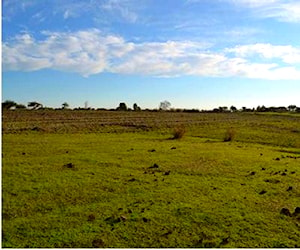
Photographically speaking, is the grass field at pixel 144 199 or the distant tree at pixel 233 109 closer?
the grass field at pixel 144 199

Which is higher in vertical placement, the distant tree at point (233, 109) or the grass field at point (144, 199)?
the distant tree at point (233, 109)

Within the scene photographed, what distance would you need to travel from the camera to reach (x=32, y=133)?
24.4 metres

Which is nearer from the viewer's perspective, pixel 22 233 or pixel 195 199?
pixel 22 233

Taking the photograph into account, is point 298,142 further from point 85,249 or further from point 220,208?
point 85,249

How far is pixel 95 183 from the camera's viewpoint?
1186cm

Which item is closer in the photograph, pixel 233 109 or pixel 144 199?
pixel 144 199

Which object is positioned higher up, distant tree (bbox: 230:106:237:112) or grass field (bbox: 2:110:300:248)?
distant tree (bbox: 230:106:237:112)

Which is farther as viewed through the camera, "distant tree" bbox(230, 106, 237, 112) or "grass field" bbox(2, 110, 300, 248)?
"distant tree" bbox(230, 106, 237, 112)

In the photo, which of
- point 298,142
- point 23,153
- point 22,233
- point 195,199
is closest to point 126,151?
point 23,153

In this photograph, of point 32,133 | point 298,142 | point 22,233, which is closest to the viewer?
point 22,233

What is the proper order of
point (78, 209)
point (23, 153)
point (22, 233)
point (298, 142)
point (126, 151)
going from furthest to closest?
point (298, 142)
point (126, 151)
point (23, 153)
point (78, 209)
point (22, 233)

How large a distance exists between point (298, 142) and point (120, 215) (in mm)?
22187

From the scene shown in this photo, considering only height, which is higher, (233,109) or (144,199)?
(233,109)

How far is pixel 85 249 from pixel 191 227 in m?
2.39
